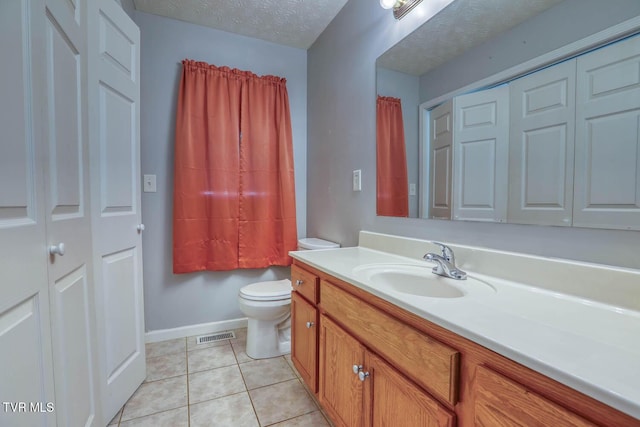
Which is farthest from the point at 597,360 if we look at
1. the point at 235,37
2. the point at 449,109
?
the point at 235,37

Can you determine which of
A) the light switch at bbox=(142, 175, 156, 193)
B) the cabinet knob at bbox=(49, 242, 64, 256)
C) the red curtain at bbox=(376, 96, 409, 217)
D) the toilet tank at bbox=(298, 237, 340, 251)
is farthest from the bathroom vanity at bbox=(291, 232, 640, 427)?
the light switch at bbox=(142, 175, 156, 193)

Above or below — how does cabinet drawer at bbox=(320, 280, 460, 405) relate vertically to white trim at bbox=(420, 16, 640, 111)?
below

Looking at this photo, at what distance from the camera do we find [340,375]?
1.08 meters

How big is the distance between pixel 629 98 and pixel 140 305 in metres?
2.14

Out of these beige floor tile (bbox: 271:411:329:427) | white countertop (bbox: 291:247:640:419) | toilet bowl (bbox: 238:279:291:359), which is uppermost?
white countertop (bbox: 291:247:640:419)

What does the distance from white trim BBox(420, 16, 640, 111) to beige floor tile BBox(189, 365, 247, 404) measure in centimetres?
188

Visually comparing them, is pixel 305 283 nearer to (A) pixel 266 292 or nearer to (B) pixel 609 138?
(A) pixel 266 292

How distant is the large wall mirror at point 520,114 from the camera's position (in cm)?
73

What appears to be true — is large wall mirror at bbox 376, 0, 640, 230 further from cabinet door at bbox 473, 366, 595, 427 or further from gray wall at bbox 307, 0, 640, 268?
cabinet door at bbox 473, 366, 595, 427

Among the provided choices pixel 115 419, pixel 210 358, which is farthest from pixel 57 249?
pixel 210 358

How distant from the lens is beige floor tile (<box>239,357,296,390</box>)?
5.31ft

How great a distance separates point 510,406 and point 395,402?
0.37m

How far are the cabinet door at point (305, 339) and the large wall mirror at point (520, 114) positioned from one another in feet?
2.28

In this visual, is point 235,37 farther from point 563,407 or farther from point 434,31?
point 563,407
